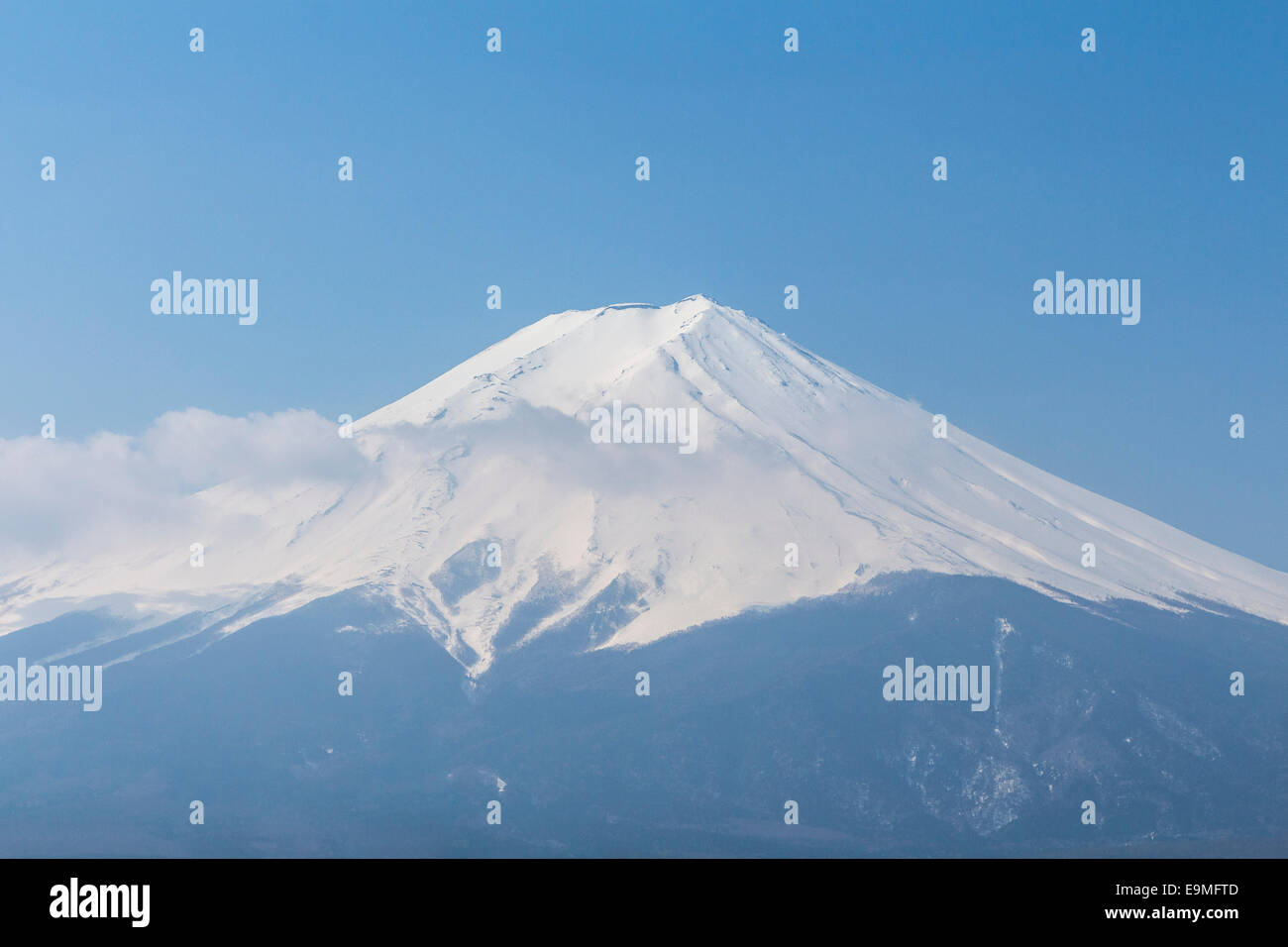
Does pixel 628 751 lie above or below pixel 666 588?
below

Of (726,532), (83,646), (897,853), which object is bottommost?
(897,853)

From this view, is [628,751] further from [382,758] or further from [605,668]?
[382,758]

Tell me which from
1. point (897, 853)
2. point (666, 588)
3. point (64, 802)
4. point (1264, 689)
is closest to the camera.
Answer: point (897, 853)

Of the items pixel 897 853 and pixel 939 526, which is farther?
pixel 939 526

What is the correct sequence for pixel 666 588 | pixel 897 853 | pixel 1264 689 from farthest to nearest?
pixel 666 588
pixel 1264 689
pixel 897 853

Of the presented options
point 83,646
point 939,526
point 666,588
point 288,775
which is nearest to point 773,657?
point 666,588
